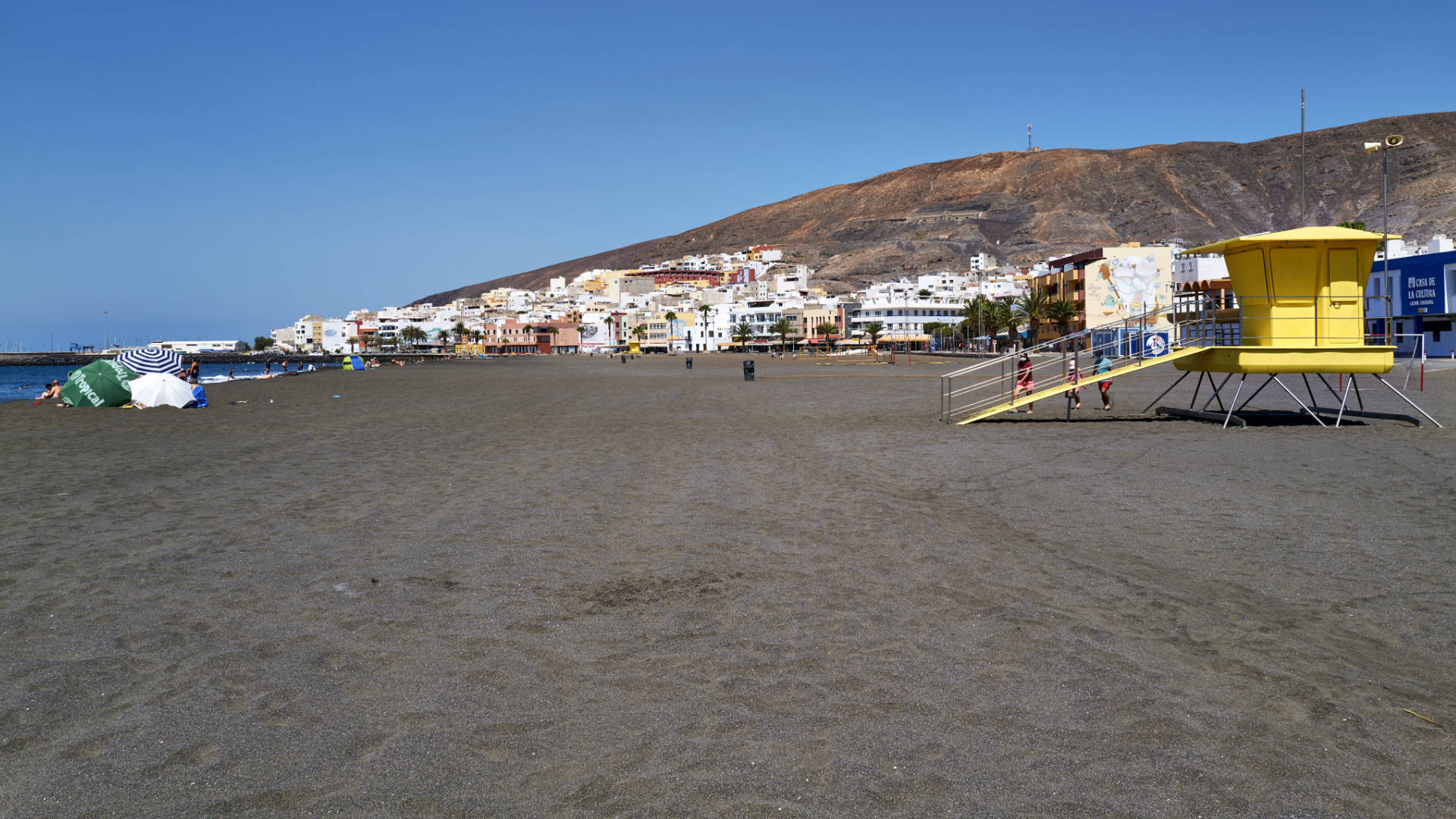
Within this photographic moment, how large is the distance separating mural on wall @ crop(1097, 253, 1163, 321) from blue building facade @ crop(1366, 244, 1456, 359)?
4053 cm

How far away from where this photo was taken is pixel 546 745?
401 centimetres

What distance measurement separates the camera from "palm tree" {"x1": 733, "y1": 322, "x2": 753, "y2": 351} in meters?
156

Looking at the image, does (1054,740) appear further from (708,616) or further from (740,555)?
(740,555)

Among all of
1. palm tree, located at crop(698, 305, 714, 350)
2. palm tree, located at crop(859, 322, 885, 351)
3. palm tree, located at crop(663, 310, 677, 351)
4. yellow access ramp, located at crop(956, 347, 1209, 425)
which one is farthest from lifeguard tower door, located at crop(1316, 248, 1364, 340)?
palm tree, located at crop(663, 310, 677, 351)

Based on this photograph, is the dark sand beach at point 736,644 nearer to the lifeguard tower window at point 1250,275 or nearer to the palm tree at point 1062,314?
the lifeguard tower window at point 1250,275

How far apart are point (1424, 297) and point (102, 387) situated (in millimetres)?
63748

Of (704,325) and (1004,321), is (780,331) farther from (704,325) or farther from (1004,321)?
(1004,321)

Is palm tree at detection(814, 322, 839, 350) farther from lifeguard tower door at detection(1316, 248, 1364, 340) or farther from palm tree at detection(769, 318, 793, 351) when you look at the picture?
lifeguard tower door at detection(1316, 248, 1364, 340)

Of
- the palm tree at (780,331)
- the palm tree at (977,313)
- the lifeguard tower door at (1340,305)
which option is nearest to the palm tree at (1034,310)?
the palm tree at (977,313)

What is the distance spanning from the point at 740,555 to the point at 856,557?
92 centimetres

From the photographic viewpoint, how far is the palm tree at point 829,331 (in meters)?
140

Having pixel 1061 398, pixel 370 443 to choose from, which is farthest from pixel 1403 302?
pixel 370 443

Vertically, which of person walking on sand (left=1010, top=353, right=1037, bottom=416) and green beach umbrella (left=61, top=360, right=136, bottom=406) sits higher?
green beach umbrella (left=61, top=360, right=136, bottom=406)

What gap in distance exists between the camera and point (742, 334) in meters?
156
